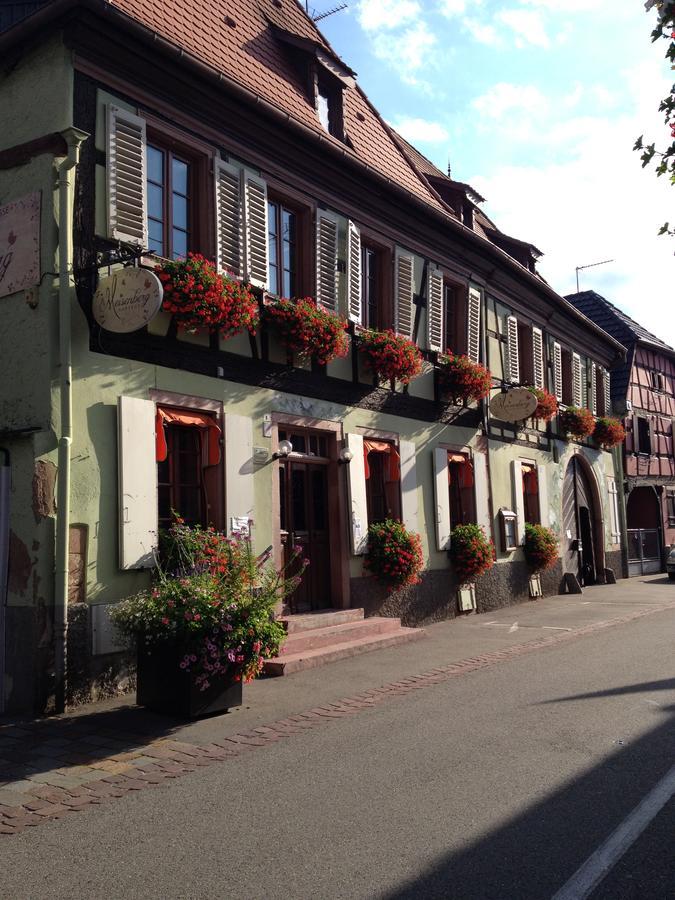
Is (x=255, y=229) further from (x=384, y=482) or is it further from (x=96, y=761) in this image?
(x=96, y=761)

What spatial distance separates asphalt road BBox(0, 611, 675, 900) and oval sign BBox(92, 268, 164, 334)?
4006 millimetres

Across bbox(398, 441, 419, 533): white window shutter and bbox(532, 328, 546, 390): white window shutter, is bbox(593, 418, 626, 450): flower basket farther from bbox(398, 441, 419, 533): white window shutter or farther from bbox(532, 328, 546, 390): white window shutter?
bbox(398, 441, 419, 533): white window shutter

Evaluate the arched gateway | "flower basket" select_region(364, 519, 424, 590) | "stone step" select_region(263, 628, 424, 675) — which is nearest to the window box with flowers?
"stone step" select_region(263, 628, 424, 675)

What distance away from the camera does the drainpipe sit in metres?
7.52

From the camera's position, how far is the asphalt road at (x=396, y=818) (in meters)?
3.65

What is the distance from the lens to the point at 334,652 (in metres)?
9.70

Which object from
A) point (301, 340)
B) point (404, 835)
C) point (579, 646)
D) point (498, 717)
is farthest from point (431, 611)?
point (404, 835)

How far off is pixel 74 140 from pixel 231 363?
3045 mm

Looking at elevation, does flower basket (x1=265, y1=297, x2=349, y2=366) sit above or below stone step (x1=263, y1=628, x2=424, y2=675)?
above

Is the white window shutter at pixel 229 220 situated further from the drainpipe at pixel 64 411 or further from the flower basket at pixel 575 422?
the flower basket at pixel 575 422

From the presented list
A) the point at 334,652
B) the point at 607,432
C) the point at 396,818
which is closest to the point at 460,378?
the point at 334,652

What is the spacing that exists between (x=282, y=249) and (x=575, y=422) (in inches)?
429

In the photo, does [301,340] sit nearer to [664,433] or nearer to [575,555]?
[575,555]

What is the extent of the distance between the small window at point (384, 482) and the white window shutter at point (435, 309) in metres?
2.24
